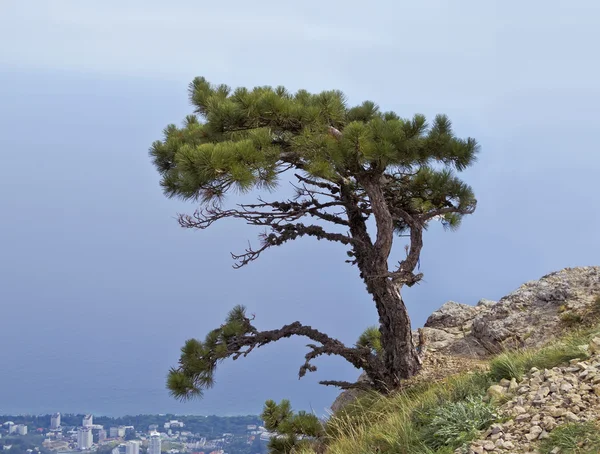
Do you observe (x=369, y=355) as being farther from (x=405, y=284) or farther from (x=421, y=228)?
(x=421, y=228)

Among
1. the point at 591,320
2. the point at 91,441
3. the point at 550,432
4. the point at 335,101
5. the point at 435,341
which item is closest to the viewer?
the point at 550,432

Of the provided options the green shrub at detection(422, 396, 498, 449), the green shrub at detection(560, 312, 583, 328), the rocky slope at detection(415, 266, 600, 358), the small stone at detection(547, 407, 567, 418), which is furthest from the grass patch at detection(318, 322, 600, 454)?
the rocky slope at detection(415, 266, 600, 358)

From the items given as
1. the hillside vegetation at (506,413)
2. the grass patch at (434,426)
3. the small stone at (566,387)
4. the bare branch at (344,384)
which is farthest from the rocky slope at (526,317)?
the small stone at (566,387)

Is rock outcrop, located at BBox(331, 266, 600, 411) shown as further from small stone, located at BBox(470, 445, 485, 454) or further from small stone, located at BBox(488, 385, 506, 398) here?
small stone, located at BBox(470, 445, 485, 454)

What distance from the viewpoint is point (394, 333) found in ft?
26.7

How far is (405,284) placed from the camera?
835cm

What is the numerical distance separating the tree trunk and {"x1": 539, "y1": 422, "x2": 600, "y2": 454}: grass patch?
12.2ft

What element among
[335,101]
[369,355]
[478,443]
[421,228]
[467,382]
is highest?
[335,101]

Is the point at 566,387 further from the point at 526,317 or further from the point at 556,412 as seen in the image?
the point at 526,317

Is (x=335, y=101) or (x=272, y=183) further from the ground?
(x=335, y=101)

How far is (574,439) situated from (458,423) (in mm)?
872

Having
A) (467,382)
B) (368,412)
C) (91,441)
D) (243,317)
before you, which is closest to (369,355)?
(368,412)

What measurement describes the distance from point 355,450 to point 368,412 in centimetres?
183

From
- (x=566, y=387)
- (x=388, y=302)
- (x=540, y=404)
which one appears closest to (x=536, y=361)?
(x=566, y=387)
